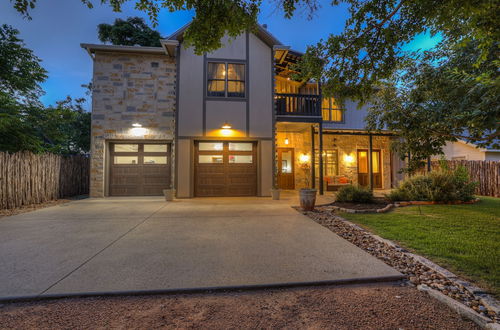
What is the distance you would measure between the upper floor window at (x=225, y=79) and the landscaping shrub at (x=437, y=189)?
6.74 meters

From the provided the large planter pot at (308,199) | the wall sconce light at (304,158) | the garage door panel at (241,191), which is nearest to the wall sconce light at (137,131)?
the garage door panel at (241,191)

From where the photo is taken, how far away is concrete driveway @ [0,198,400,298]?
7.54 ft

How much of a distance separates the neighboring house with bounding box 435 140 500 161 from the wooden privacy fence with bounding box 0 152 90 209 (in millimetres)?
18725

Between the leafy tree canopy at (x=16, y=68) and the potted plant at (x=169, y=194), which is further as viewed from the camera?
the potted plant at (x=169, y=194)

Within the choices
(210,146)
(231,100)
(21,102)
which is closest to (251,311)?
(210,146)

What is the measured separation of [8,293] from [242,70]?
8776 millimetres

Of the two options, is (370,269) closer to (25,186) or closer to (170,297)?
(170,297)

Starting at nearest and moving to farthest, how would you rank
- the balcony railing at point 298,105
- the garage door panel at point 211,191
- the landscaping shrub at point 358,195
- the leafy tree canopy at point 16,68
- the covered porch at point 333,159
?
the landscaping shrub at point 358,195, the leafy tree canopy at point 16,68, the garage door panel at point 211,191, the balcony railing at point 298,105, the covered porch at point 333,159

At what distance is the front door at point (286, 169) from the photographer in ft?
37.3

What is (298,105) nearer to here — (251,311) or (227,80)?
(227,80)

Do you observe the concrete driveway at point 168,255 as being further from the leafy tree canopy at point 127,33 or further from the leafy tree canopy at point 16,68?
the leafy tree canopy at point 127,33

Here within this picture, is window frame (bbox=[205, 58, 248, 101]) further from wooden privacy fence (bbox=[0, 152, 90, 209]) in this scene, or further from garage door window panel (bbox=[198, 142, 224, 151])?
wooden privacy fence (bbox=[0, 152, 90, 209])

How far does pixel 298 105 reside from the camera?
9.64 metres

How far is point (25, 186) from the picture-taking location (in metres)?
6.83
